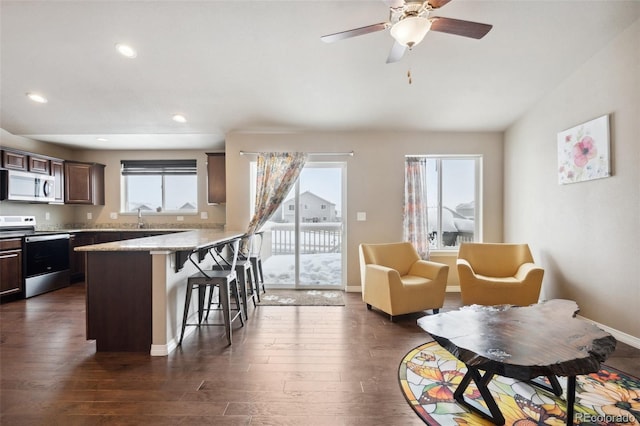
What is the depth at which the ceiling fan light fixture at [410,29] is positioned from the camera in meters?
1.79

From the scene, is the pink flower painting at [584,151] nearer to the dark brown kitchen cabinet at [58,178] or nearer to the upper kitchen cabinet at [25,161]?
the upper kitchen cabinet at [25,161]

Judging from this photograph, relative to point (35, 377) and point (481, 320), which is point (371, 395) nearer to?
point (481, 320)

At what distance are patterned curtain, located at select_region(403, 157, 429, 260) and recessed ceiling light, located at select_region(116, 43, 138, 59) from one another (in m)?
3.63

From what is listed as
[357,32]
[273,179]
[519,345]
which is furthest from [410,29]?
[273,179]

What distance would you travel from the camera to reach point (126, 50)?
2.86 m

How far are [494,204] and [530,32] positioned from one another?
7.92ft

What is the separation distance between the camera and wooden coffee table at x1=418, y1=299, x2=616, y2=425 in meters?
1.39

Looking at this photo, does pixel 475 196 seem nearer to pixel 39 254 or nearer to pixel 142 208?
pixel 142 208

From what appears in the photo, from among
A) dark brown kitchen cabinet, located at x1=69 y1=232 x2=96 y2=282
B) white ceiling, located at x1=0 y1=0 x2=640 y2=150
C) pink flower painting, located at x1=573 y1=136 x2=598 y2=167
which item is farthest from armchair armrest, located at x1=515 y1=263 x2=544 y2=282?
dark brown kitchen cabinet, located at x1=69 y1=232 x2=96 y2=282

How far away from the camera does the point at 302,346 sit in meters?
2.56

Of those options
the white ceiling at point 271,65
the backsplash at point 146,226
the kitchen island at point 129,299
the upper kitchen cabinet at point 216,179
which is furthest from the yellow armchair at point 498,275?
the backsplash at point 146,226

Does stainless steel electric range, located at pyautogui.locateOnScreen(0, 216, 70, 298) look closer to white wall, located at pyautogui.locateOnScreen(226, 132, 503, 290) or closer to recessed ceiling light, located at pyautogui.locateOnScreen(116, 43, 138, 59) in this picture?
white wall, located at pyautogui.locateOnScreen(226, 132, 503, 290)

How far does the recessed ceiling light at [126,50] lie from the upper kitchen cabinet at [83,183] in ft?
10.3

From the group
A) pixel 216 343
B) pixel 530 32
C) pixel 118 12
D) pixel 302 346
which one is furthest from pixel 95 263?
pixel 530 32
